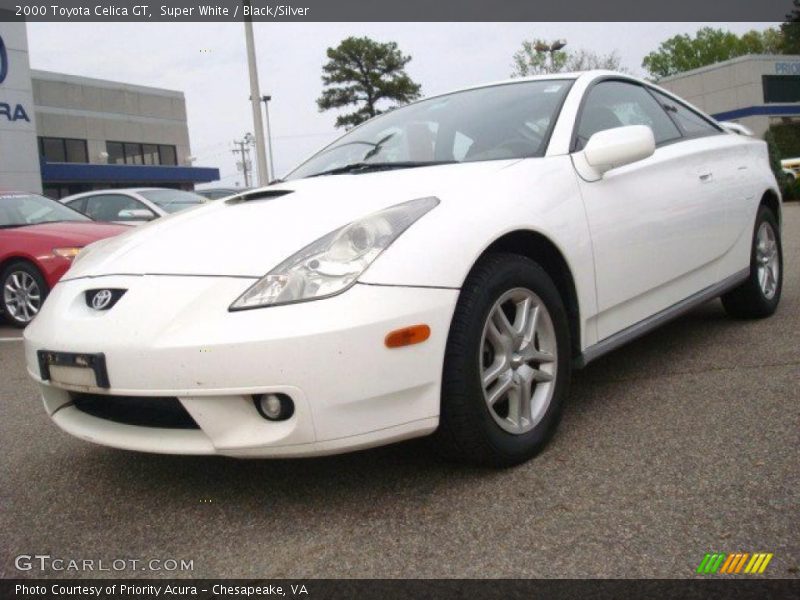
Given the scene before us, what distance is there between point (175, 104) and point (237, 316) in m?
42.6

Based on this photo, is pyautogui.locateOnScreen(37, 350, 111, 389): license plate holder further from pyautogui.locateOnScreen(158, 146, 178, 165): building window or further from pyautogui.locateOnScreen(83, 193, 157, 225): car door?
pyautogui.locateOnScreen(158, 146, 178, 165): building window

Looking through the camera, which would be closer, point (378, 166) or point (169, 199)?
point (378, 166)

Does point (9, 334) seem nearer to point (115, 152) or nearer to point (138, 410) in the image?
point (138, 410)

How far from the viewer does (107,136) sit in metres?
38.4

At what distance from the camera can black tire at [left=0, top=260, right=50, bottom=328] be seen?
639 centimetres

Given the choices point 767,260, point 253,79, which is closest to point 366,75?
point 253,79

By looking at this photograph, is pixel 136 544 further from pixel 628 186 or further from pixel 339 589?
pixel 628 186

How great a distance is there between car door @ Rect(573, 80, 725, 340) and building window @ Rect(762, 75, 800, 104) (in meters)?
37.0

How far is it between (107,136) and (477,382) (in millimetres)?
40095

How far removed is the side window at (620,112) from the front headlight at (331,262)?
1.06 m

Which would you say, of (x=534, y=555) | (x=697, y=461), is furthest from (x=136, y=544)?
(x=697, y=461)

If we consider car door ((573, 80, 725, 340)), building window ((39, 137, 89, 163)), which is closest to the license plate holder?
car door ((573, 80, 725, 340))

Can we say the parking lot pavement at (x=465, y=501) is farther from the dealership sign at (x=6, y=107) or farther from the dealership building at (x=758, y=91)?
the dealership building at (x=758, y=91)

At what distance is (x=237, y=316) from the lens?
206 centimetres
